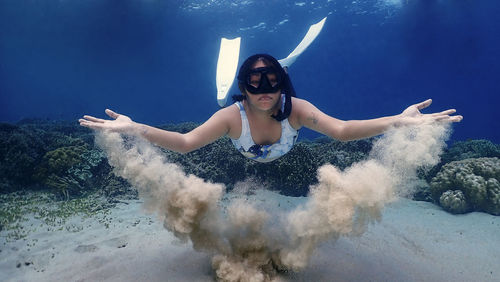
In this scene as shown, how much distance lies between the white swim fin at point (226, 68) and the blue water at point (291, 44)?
87.8 feet

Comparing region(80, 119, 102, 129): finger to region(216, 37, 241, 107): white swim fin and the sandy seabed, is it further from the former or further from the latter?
region(216, 37, 241, 107): white swim fin

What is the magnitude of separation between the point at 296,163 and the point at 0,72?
9185cm

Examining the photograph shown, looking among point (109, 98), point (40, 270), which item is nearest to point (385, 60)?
point (40, 270)

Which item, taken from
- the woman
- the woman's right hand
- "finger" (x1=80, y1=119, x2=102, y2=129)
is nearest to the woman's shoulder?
the woman

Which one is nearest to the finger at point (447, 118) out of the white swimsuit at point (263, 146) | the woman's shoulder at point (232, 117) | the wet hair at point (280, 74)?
the wet hair at point (280, 74)

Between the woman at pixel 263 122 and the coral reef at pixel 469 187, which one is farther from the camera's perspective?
the coral reef at pixel 469 187

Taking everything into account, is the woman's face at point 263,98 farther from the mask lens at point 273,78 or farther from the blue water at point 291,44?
the blue water at point 291,44

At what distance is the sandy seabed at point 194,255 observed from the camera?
12.1 ft

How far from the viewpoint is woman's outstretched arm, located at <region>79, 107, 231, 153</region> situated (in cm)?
310

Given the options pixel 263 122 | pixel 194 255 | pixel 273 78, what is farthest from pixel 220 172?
pixel 273 78

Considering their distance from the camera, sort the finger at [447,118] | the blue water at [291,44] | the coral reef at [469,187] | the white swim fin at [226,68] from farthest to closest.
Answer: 1. the blue water at [291,44]
2. the coral reef at [469,187]
3. the white swim fin at [226,68]
4. the finger at [447,118]

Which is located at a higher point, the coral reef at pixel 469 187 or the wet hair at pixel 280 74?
the wet hair at pixel 280 74

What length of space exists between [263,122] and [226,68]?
4463 millimetres

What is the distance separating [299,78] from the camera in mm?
72500
